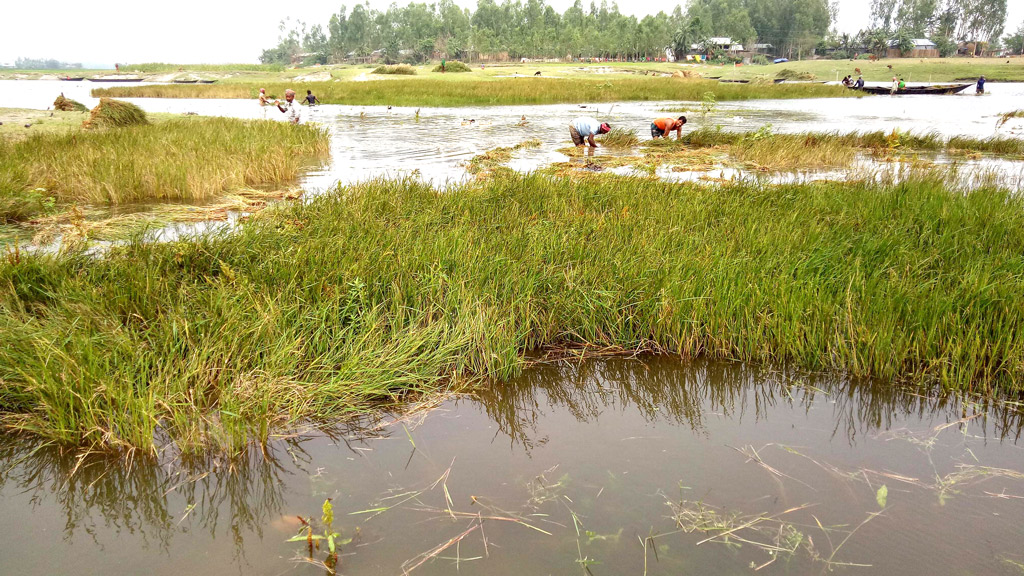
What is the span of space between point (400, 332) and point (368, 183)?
4.83m

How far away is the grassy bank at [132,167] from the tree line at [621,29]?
101m

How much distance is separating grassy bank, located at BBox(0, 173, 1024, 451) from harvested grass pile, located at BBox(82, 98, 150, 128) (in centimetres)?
1251

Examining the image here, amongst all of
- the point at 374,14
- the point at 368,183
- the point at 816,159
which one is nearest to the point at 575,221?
the point at 368,183

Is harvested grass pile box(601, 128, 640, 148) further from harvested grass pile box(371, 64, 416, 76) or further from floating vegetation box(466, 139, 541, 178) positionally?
harvested grass pile box(371, 64, 416, 76)

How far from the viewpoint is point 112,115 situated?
1568cm

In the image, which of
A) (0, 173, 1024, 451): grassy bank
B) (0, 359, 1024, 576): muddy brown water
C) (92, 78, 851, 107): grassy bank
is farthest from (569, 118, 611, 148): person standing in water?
(92, 78, 851, 107): grassy bank

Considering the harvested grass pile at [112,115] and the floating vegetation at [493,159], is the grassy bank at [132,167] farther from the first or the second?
the floating vegetation at [493,159]

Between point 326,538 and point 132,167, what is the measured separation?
9.20 m

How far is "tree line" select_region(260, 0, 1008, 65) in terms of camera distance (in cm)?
10525

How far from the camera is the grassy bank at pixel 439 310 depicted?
355cm

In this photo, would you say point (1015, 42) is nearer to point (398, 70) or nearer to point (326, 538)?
point (398, 70)

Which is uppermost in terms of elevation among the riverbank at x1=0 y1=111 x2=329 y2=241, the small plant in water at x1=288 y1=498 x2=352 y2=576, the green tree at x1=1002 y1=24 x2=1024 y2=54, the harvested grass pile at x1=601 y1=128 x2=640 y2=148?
the green tree at x1=1002 y1=24 x2=1024 y2=54

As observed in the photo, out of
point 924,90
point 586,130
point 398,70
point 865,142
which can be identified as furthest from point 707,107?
point 398,70

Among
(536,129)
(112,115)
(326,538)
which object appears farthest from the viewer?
(536,129)
